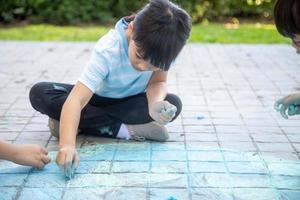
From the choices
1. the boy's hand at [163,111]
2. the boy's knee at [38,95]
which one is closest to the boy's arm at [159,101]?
the boy's hand at [163,111]

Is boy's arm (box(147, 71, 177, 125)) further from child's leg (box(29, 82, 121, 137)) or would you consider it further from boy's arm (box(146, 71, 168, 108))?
child's leg (box(29, 82, 121, 137))

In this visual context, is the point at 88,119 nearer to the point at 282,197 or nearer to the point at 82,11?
the point at 282,197

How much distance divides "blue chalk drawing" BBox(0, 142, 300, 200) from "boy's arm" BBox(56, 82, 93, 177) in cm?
7

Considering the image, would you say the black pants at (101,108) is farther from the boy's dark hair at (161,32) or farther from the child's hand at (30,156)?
the boy's dark hair at (161,32)

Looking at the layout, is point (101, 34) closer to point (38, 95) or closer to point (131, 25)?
point (38, 95)

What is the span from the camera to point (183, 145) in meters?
2.58

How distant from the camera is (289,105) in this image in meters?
2.35

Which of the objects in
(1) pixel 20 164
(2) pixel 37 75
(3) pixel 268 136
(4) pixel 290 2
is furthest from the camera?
(2) pixel 37 75

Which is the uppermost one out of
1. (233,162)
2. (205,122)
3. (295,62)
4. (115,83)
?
(115,83)

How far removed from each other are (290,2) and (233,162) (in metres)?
0.80

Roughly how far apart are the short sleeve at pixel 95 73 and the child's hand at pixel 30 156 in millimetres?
372

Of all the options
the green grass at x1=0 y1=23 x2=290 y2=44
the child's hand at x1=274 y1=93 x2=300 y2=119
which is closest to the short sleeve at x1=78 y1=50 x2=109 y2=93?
the child's hand at x1=274 y1=93 x2=300 y2=119

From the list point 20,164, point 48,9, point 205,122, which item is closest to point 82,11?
point 48,9

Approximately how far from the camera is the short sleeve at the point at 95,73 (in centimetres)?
234
